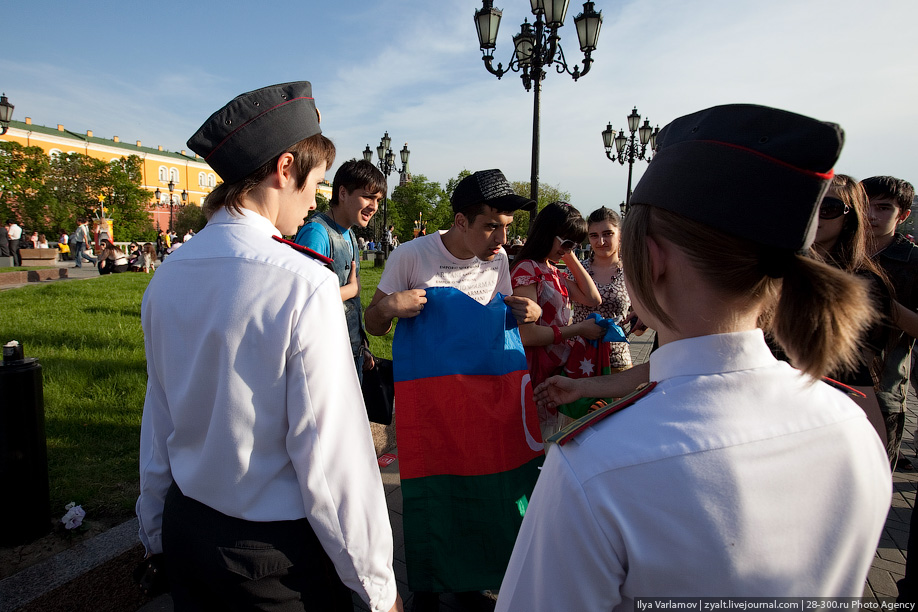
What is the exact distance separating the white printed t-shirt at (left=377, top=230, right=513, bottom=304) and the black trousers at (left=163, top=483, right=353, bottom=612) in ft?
5.12

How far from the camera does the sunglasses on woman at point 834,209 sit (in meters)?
2.46

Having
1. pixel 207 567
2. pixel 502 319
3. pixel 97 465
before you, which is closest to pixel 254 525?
pixel 207 567

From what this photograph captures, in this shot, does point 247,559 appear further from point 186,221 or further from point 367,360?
point 186,221

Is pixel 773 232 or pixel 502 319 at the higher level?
pixel 773 232

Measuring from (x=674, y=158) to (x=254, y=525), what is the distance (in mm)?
1311

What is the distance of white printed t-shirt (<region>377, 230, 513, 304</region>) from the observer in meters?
2.82

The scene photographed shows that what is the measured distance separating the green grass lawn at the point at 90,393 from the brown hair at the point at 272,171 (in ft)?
7.77

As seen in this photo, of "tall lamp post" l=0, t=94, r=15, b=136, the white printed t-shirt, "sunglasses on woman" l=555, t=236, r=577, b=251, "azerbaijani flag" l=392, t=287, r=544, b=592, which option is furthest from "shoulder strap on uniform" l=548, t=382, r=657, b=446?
"tall lamp post" l=0, t=94, r=15, b=136

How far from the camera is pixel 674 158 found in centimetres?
92

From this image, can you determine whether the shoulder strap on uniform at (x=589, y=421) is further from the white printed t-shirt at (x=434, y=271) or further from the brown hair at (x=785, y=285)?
the white printed t-shirt at (x=434, y=271)

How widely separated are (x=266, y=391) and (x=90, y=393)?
447 cm

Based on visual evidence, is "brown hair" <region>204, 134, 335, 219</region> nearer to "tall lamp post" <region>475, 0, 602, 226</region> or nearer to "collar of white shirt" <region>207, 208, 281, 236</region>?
"collar of white shirt" <region>207, 208, 281, 236</region>

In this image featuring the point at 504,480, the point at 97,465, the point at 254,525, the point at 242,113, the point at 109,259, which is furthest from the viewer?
the point at 109,259

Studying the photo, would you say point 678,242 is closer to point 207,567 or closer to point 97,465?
point 207,567
